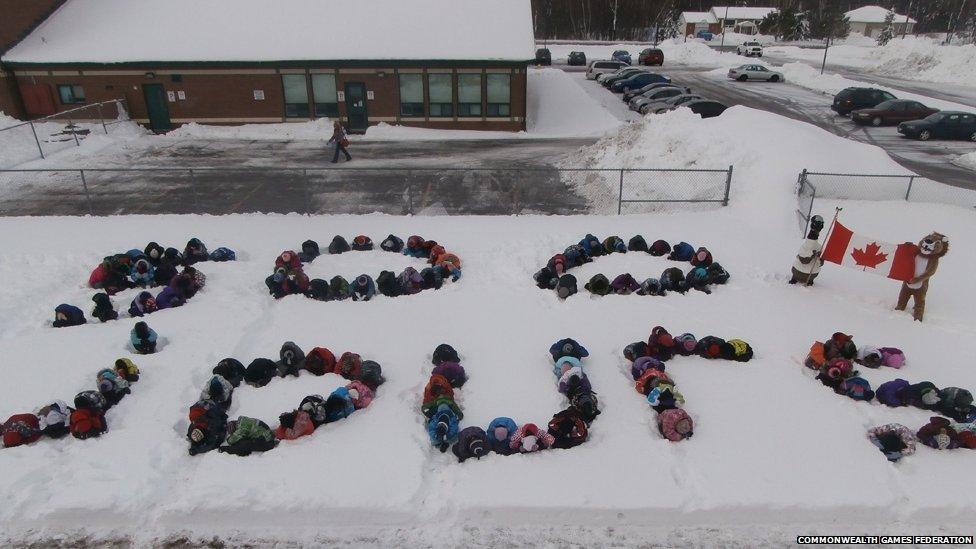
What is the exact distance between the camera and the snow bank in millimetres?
6500

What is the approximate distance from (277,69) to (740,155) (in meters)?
21.1

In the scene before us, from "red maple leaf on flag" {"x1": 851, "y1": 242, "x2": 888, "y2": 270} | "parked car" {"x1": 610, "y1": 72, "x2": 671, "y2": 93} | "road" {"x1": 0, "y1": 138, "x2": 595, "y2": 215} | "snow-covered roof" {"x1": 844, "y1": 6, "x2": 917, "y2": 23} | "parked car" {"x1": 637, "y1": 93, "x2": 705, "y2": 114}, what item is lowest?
"road" {"x1": 0, "y1": 138, "x2": 595, "y2": 215}

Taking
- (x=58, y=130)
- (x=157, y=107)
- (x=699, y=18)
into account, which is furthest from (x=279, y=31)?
(x=699, y=18)

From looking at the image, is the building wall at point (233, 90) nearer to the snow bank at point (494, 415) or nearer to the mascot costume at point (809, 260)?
the snow bank at point (494, 415)

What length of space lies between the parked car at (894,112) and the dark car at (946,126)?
8.32 feet

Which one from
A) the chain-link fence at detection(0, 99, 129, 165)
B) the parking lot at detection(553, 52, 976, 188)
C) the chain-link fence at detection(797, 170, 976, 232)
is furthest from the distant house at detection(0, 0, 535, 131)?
the chain-link fence at detection(797, 170, 976, 232)

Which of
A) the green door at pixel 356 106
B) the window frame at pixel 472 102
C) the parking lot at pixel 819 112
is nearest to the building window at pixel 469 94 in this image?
the window frame at pixel 472 102

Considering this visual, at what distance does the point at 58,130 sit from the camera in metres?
25.7

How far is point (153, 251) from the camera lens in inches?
486

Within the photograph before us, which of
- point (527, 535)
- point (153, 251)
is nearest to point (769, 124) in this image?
point (527, 535)

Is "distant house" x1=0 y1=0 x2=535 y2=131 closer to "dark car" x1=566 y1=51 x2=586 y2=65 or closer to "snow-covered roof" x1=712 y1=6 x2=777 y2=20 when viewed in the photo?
"dark car" x1=566 y1=51 x2=586 y2=65

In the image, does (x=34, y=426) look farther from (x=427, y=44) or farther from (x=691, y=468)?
(x=427, y=44)

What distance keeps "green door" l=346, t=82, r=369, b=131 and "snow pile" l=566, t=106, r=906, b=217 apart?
43.3ft

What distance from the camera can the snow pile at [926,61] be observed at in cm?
4112
